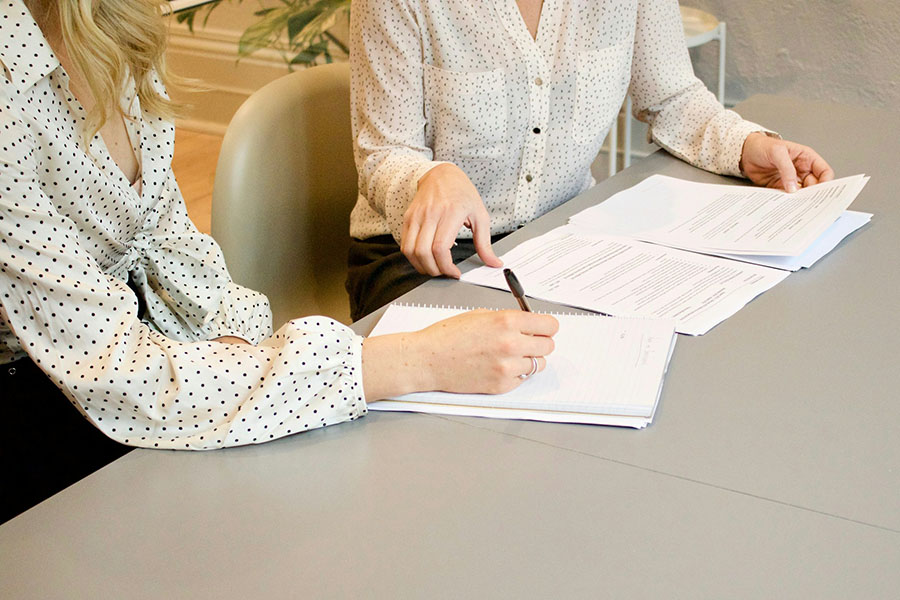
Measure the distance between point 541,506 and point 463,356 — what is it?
0.63ft

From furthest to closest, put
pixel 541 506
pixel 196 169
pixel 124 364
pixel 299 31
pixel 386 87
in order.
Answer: pixel 196 169 < pixel 299 31 < pixel 386 87 < pixel 124 364 < pixel 541 506

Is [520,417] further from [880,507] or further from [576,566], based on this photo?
[880,507]

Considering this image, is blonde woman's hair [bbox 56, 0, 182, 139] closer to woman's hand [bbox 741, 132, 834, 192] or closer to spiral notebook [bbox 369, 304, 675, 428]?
spiral notebook [bbox 369, 304, 675, 428]

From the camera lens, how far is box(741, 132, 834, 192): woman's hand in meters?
1.29

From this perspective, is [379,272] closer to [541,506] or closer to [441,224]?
[441,224]

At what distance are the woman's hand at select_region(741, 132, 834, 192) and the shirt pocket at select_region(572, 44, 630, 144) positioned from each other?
254 mm

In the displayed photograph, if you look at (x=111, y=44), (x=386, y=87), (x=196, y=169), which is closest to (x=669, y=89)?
(x=386, y=87)

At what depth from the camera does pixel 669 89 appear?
4.99 ft

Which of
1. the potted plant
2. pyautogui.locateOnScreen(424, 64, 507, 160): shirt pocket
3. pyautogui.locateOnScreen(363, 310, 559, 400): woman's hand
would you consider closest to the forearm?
pyautogui.locateOnScreen(363, 310, 559, 400): woman's hand

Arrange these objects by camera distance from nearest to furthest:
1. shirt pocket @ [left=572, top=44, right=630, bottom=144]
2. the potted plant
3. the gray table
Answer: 1. the gray table
2. shirt pocket @ [left=572, top=44, right=630, bottom=144]
3. the potted plant

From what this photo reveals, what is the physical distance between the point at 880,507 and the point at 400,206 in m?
0.75

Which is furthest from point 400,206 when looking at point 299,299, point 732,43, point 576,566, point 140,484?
point 732,43

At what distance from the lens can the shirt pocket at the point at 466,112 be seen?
53.8 inches

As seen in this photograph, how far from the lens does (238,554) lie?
67cm
